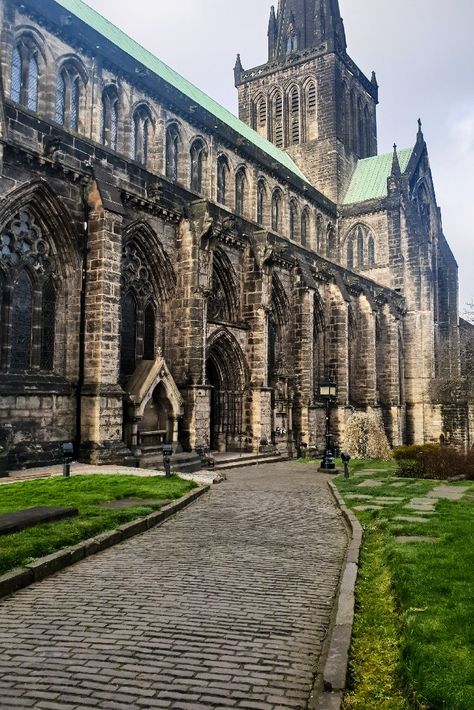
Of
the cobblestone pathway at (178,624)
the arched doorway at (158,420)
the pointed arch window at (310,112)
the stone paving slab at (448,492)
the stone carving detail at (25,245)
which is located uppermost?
the pointed arch window at (310,112)

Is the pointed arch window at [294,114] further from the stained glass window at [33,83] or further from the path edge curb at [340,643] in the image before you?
the path edge curb at [340,643]

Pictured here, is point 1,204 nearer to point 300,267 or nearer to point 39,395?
point 39,395

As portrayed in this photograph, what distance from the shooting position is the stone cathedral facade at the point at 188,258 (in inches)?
642

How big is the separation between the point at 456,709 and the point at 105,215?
15.7 meters

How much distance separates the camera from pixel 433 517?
32.0ft

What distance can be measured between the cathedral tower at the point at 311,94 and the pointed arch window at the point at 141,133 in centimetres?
2115

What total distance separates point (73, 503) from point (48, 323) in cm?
823

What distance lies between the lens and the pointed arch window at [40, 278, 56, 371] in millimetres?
16578

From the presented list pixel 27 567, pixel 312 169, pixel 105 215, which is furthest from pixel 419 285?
pixel 27 567

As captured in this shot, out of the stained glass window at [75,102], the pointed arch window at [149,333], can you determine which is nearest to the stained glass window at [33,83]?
the stained glass window at [75,102]

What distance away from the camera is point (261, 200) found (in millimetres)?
32469

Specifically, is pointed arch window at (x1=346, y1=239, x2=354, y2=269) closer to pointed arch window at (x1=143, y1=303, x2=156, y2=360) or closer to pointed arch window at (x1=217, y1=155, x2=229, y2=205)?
pointed arch window at (x1=217, y1=155, x2=229, y2=205)

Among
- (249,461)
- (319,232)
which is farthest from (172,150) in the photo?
(319,232)

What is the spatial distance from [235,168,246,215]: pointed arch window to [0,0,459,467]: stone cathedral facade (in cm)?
11
